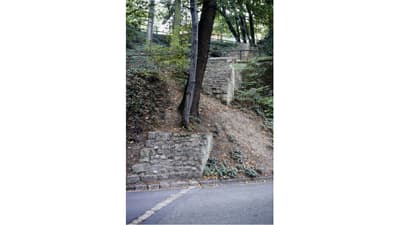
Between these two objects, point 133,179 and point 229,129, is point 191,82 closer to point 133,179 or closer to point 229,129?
point 229,129

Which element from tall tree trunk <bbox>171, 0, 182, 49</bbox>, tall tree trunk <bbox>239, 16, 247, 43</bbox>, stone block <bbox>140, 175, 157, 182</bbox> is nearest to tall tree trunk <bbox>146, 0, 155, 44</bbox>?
tall tree trunk <bbox>171, 0, 182, 49</bbox>

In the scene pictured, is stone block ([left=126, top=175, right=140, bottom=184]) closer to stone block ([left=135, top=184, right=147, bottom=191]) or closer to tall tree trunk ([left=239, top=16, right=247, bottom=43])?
stone block ([left=135, top=184, right=147, bottom=191])

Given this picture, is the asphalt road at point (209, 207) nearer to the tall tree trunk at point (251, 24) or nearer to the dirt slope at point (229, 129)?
the dirt slope at point (229, 129)

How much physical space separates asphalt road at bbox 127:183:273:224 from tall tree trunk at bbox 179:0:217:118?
24.3 inches

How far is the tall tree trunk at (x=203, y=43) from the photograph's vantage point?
2.46 meters

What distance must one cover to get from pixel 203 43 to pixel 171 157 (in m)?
0.88

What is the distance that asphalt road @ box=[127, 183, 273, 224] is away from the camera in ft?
7.40

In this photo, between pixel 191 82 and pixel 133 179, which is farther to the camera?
pixel 191 82

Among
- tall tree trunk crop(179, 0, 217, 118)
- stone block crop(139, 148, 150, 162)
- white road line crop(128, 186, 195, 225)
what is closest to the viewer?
white road line crop(128, 186, 195, 225)

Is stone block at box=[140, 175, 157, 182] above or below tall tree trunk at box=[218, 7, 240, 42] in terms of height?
below

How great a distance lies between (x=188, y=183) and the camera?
236 cm

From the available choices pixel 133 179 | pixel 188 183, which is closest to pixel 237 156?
pixel 188 183
